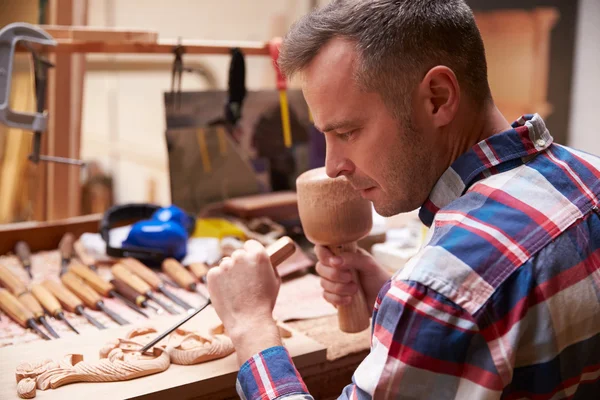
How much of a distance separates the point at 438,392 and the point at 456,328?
97 mm

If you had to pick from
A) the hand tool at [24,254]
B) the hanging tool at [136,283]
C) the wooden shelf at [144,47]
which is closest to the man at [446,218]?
the hanging tool at [136,283]

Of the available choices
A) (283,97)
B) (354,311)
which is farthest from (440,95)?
(283,97)

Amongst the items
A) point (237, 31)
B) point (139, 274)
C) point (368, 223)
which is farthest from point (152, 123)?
point (368, 223)

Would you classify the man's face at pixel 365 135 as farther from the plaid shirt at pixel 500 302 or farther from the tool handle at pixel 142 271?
the tool handle at pixel 142 271

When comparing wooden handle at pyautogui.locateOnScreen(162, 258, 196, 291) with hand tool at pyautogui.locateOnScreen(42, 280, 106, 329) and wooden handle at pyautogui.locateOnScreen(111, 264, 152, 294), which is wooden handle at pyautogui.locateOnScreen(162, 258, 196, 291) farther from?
hand tool at pyautogui.locateOnScreen(42, 280, 106, 329)

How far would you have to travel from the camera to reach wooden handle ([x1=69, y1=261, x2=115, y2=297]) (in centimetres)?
169

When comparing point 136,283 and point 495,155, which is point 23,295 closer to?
point 136,283

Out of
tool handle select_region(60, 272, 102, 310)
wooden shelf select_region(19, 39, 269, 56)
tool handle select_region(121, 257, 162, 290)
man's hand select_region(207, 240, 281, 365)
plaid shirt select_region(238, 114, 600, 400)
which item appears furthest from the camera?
wooden shelf select_region(19, 39, 269, 56)

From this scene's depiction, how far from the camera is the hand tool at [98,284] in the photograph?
165 cm

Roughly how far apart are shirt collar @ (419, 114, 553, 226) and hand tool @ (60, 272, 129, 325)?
35.8 inches

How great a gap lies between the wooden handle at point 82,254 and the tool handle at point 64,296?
0.71 ft

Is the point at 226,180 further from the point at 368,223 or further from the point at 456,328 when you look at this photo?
the point at 456,328

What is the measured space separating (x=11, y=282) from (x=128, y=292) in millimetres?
333

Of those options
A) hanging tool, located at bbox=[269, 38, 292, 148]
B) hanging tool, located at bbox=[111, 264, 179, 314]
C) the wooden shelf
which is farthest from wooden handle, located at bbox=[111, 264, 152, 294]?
hanging tool, located at bbox=[269, 38, 292, 148]
